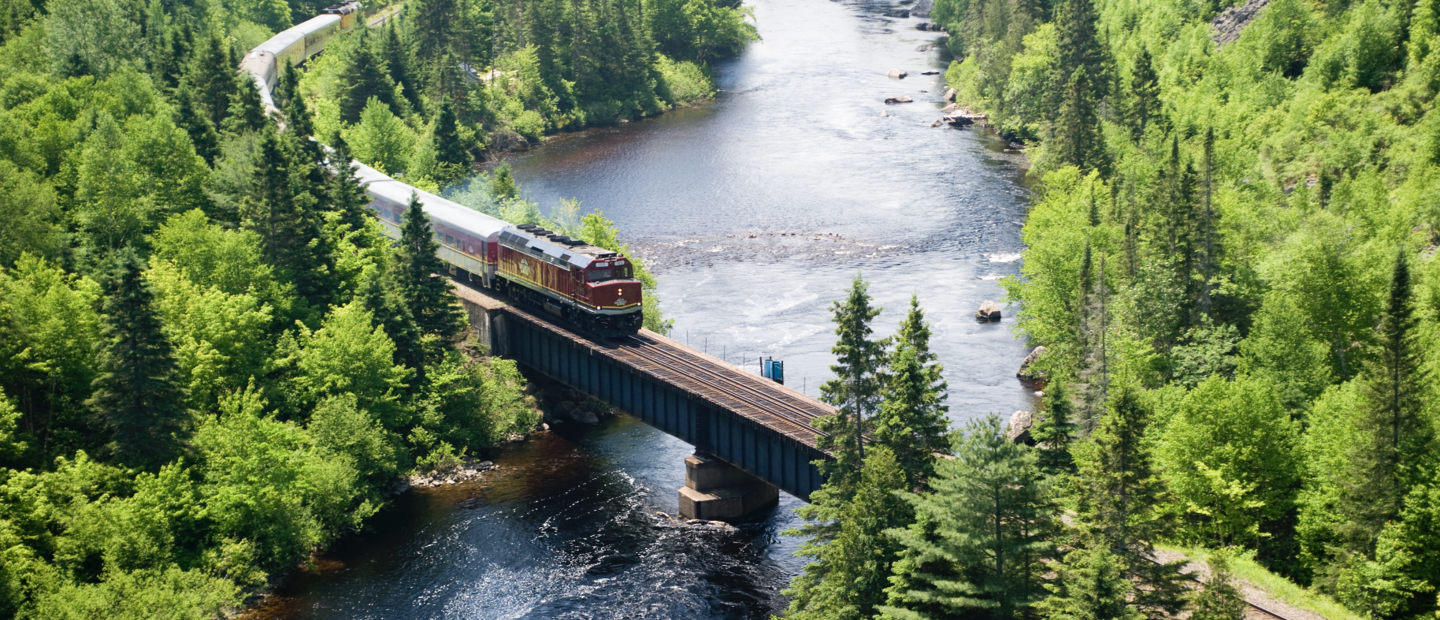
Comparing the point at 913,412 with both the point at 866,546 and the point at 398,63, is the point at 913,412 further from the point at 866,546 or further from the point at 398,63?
the point at 398,63

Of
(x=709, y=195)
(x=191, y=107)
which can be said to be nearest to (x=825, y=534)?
(x=191, y=107)

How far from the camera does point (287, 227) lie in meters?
79.4

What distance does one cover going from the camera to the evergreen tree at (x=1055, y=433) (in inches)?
1934

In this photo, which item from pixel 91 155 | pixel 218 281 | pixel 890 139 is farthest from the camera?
pixel 890 139

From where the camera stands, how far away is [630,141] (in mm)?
153625

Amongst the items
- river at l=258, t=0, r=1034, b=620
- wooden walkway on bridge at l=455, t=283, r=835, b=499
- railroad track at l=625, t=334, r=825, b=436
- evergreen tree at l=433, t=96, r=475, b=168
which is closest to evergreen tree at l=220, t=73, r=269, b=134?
evergreen tree at l=433, t=96, r=475, b=168

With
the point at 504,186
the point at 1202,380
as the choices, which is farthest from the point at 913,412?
the point at 504,186

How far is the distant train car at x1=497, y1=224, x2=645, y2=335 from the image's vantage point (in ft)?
242

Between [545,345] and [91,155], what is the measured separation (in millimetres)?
33469

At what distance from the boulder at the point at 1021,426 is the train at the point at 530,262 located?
72.8 feet

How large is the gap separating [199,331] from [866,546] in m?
41.6

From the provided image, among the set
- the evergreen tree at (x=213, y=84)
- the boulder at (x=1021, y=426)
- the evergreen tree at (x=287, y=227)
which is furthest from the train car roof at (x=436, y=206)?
the boulder at (x=1021, y=426)

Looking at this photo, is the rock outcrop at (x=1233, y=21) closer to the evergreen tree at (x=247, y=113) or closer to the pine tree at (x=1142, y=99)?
the pine tree at (x=1142, y=99)

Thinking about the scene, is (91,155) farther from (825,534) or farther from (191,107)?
(825,534)
